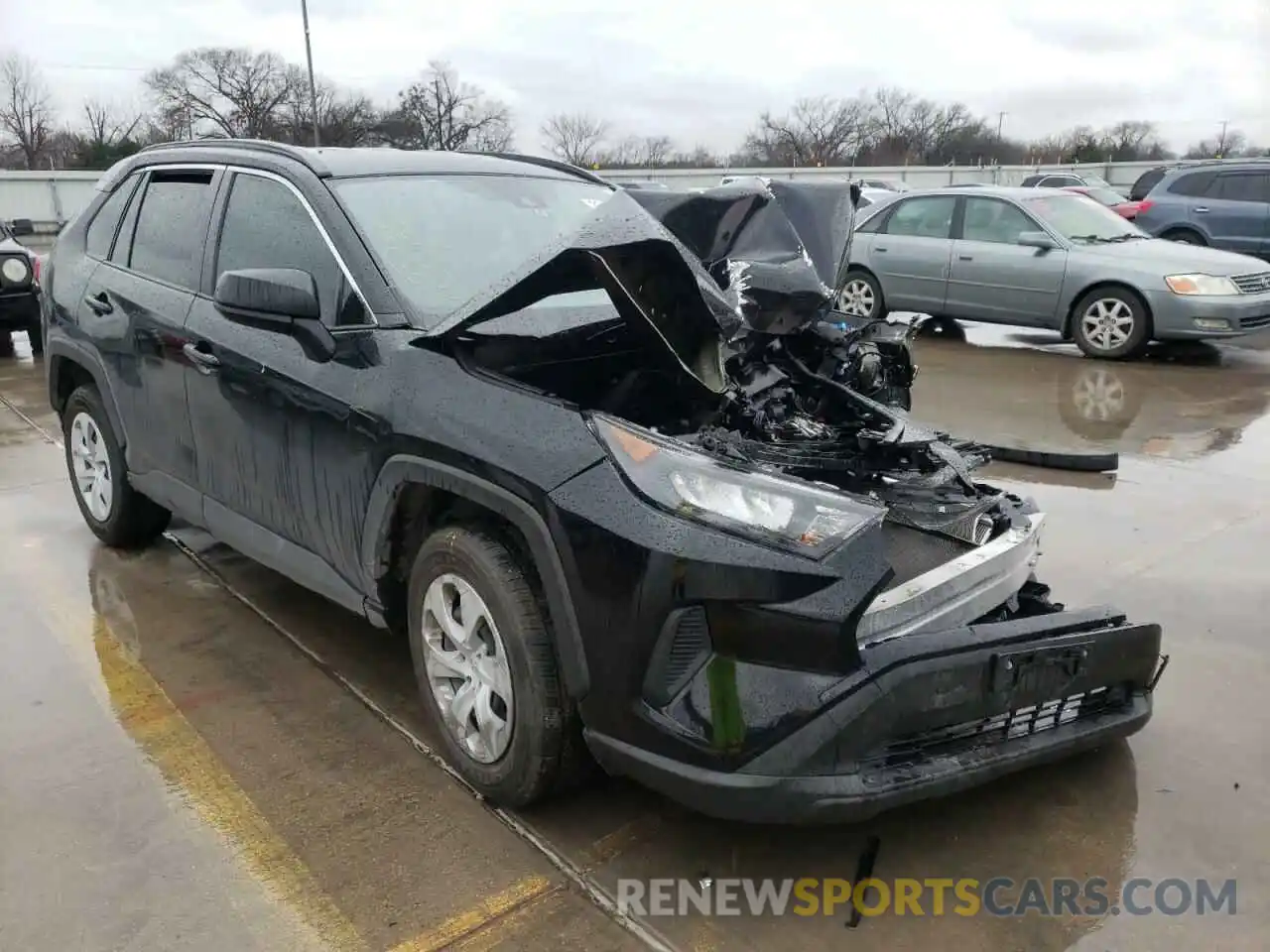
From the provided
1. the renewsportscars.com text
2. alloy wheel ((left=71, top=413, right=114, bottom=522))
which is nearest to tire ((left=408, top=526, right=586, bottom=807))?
the renewsportscars.com text

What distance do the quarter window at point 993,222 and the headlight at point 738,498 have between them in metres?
8.53

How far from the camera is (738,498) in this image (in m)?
2.29

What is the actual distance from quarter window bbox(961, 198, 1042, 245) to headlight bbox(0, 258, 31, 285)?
372 inches

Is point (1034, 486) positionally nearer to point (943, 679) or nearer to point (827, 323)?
point (827, 323)

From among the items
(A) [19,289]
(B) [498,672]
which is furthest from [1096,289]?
(A) [19,289]

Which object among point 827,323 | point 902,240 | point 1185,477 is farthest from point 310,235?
point 902,240

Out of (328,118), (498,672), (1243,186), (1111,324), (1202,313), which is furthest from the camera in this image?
(328,118)

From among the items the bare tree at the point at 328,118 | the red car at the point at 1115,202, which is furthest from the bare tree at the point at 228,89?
the red car at the point at 1115,202

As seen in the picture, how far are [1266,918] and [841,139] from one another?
76.6 m

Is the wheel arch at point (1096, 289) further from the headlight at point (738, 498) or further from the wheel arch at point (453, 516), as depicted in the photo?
the wheel arch at point (453, 516)

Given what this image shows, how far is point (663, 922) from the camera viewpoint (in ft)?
7.72

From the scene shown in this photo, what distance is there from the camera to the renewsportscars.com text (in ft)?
7.82

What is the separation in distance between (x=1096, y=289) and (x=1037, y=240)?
0.75m

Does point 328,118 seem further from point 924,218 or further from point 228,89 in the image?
point 924,218
